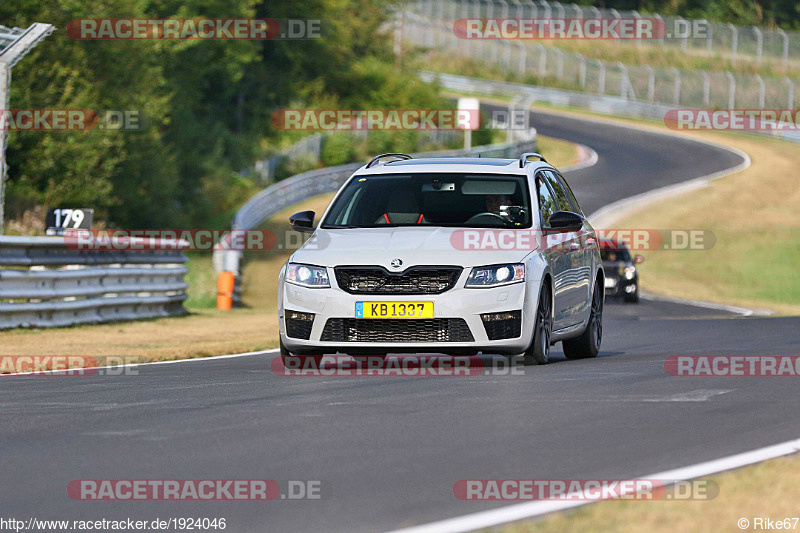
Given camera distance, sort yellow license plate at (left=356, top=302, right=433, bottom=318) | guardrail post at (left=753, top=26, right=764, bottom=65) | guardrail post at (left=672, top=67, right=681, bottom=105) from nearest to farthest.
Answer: yellow license plate at (left=356, top=302, right=433, bottom=318) → guardrail post at (left=672, top=67, right=681, bottom=105) → guardrail post at (left=753, top=26, right=764, bottom=65)

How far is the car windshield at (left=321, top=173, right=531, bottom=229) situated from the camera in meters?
12.5

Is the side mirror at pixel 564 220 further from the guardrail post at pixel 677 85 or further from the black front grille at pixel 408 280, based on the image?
the guardrail post at pixel 677 85

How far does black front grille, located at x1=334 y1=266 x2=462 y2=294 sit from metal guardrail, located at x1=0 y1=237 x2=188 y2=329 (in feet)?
25.4

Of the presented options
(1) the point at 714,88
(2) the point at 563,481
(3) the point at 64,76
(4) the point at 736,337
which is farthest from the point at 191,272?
(1) the point at 714,88

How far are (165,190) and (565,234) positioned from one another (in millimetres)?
26574

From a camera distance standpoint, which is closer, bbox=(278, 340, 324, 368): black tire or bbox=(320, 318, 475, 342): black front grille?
bbox=(320, 318, 475, 342): black front grille

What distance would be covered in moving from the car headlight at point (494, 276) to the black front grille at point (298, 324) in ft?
4.37

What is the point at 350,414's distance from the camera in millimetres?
8820

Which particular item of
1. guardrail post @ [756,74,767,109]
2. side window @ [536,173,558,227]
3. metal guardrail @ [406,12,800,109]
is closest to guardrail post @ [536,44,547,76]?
metal guardrail @ [406,12,800,109]

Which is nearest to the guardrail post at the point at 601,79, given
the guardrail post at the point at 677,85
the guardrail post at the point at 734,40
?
the guardrail post at the point at 677,85

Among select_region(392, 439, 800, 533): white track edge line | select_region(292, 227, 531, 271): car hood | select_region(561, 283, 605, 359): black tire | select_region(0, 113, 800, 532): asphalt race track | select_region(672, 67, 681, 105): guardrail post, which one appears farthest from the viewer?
select_region(672, 67, 681, 105): guardrail post

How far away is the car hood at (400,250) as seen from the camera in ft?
37.8

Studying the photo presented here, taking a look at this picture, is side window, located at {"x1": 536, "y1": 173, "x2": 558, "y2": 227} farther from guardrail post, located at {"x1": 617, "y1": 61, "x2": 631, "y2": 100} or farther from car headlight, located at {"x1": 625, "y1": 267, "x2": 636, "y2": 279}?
guardrail post, located at {"x1": 617, "y1": 61, "x2": 631, "y2": 100}

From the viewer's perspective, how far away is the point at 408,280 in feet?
37.7
